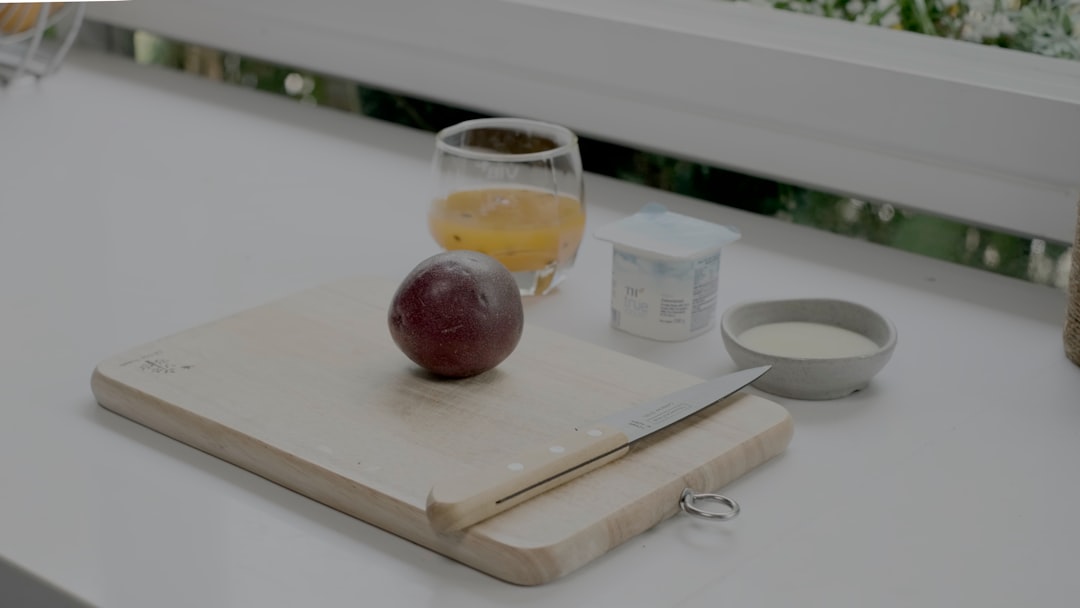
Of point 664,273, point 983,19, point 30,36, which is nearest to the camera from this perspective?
point 664,273

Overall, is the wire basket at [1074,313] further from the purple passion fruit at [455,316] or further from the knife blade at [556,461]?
the purple passion fruit at [455,316]

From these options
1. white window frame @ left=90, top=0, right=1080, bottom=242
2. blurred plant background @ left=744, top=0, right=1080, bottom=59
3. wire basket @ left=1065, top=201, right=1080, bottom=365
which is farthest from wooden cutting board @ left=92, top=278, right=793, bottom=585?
blurred plant background @ left=744, top=0, right=1080, bottom=59

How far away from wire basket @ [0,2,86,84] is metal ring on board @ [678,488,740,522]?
103 centimetres

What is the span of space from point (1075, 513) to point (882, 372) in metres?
0.19

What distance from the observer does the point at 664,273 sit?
0.88m

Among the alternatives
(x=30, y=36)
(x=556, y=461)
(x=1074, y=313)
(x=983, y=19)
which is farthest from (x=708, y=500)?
(x=30, y=36)

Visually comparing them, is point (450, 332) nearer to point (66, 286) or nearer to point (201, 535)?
point (201, 535)

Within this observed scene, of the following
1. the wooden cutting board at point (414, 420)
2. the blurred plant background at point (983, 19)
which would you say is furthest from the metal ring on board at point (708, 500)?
the blurred plant background at point (983, 19)

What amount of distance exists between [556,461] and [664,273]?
9.8 inches

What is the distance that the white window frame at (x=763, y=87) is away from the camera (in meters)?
1.04

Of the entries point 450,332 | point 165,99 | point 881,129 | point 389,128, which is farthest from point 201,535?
point 165,99

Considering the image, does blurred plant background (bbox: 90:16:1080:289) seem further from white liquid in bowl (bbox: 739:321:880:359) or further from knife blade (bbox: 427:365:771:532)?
knife blade (bbox: 427:365:771:532)

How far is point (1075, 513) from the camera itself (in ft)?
2.31

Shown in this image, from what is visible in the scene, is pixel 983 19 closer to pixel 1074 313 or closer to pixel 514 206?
pixel 1074 313
